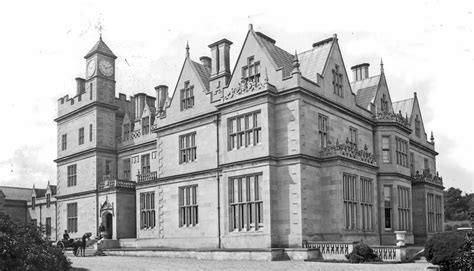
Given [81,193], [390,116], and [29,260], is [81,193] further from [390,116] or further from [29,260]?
[29,260]

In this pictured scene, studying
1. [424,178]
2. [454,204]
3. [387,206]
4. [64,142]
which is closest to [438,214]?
[424,178]

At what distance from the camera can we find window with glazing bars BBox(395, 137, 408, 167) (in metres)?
37.6

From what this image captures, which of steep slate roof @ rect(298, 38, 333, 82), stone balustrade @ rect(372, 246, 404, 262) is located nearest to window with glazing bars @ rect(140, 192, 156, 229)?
steep slate roof @ rect(298, 38, 333, 82)

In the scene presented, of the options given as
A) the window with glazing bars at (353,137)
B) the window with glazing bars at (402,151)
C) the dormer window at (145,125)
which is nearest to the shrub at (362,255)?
the window with glazing bars at (353,137)

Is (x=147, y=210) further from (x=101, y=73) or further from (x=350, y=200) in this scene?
(x=350, y=200)

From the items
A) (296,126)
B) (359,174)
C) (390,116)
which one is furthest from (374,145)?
(296,126)

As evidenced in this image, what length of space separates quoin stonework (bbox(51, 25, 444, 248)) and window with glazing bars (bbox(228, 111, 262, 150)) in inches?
2.4

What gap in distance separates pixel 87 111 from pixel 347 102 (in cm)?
2340

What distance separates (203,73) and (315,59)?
8.23 metres

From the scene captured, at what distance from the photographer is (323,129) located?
103 feet

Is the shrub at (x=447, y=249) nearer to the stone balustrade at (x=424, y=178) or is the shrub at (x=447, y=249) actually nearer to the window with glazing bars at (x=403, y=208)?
the window with glazing bars at (x=403, y=208)

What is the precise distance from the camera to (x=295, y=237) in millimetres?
28203

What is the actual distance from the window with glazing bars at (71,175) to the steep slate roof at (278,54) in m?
23.2

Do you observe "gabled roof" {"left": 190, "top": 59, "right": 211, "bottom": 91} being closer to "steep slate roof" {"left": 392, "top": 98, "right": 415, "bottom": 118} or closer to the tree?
"steep slate roof" {"left": 392, "top": 98, "right": 415, "bottom": 118}
